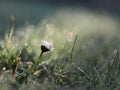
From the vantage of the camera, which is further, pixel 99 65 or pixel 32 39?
pixel 32 39

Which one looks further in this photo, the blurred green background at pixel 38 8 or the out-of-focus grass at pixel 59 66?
the blurred green background at pixel 38 8

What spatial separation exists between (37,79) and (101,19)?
301cm

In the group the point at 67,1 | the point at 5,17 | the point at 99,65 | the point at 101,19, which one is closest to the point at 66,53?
the point at 99,65

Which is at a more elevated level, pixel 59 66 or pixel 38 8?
pixel 59 66

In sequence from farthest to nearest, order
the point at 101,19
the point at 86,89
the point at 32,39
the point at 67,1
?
the point at 67,1, the point at 101,19, the point at 32,39, the point at 86,89

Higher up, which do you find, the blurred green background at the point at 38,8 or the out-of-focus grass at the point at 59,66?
the out-of-focus grass at the point at 59,66

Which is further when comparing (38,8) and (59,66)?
(38,8)

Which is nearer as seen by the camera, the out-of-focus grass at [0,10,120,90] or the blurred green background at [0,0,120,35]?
the out-of-focus grass at [0,10,120,90]

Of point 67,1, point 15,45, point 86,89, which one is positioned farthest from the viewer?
point 67,1

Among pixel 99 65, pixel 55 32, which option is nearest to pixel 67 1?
pixel 55 32

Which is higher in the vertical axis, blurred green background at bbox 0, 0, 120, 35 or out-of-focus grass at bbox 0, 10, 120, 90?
out-of-focus grass at bbox 0, 10, 120, 90

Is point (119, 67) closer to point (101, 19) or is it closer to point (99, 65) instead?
point (99, 65)

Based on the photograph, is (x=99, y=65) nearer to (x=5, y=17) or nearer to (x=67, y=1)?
(x=5, y=17)

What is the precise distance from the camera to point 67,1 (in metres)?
9.67
